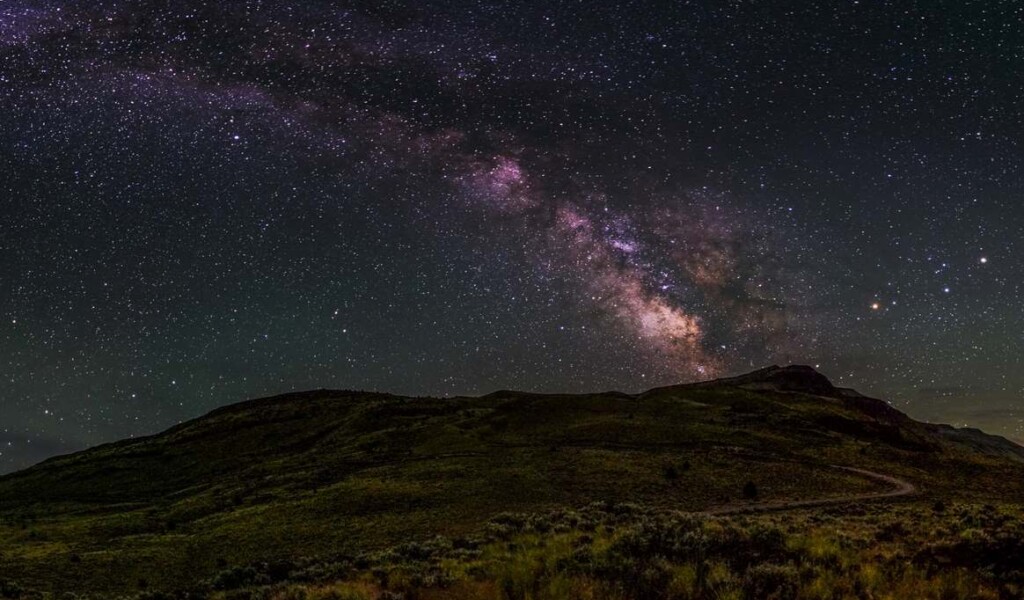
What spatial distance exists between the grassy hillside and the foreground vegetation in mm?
10159

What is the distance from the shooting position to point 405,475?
44906mm

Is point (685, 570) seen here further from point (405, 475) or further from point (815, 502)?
point (405, 475)

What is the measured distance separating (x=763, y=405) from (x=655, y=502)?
5159 centimetres

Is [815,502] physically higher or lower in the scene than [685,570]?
lower

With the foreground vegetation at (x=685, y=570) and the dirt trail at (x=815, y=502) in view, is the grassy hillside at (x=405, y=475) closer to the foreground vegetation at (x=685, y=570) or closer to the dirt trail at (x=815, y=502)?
the dirt trail at (x=815, y=502)

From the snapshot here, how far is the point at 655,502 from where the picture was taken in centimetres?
3438

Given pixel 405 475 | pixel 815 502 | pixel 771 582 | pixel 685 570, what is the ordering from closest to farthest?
pixel 771 582
pixel 685 570
pixel 815 502
pixel 405 475

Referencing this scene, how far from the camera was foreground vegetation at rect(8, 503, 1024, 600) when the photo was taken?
1112 cm

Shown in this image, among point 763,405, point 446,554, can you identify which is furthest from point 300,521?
point 763,405

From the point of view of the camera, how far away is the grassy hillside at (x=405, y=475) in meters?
31.2

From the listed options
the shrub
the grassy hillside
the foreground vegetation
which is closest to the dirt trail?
the grassy hillside

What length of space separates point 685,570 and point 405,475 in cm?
3545

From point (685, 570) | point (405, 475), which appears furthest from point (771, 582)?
point (405, 475)

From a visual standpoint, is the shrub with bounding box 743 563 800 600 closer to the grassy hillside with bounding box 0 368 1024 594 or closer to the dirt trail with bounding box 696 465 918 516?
the grassy hillside with bounding box 0 368 1024 594
